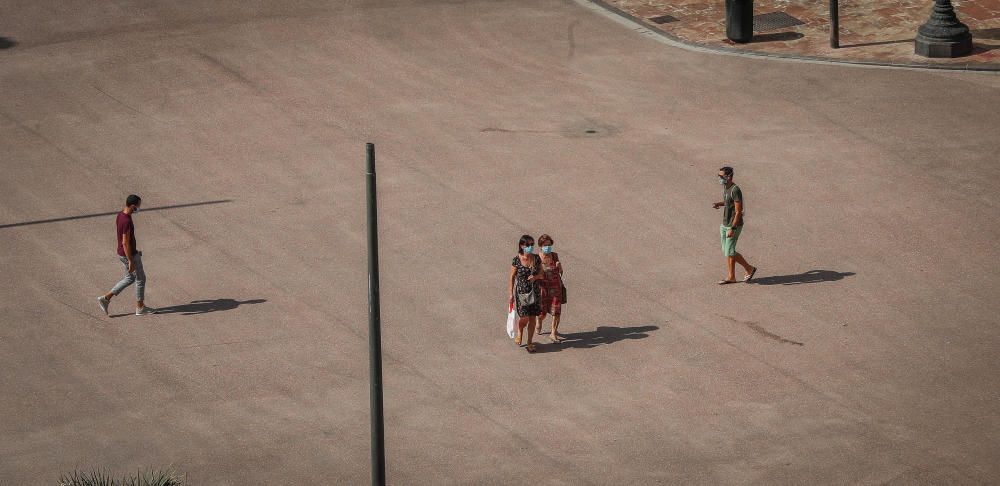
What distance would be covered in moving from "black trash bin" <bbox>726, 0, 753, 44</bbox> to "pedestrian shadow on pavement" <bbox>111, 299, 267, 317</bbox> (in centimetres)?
1258

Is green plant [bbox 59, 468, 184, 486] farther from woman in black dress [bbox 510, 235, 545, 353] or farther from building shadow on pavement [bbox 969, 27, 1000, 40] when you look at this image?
building shadow on pavement [bbox 969, 27, 1000, 40]

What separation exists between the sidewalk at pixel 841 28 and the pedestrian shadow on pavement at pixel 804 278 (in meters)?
8.65

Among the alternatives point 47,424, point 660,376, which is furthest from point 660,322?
point 47,424

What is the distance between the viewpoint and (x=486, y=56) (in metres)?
26.8

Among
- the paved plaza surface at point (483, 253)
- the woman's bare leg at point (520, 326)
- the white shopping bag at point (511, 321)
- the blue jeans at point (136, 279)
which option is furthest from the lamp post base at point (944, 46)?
the blue jeans at point (136, 279)

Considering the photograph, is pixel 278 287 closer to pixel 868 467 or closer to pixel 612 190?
pixel 612 190

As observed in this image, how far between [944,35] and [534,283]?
12.6m

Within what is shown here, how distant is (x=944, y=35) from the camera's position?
26.0m

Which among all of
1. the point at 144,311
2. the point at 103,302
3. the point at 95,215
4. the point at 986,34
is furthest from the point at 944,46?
the point at 103,302

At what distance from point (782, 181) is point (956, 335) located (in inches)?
193

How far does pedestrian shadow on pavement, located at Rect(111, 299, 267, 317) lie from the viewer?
1816cm

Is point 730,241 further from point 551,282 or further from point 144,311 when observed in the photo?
point 144,311

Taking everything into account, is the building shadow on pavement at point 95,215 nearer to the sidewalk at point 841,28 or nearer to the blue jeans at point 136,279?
the blue jeans at point 136,279

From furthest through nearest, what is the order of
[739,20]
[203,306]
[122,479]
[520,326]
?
[739,20] < [203,306] < [520,326] < [122,479]
